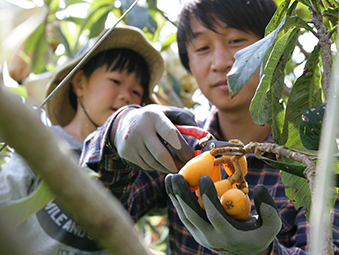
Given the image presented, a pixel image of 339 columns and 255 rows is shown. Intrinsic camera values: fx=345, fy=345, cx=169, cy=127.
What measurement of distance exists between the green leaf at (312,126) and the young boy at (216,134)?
0.46 ft

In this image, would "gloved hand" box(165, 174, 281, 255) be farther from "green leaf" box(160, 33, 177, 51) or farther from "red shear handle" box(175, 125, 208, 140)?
"green leaf" box(160, 33, 177, 51)

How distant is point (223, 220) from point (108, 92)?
3.14 ft

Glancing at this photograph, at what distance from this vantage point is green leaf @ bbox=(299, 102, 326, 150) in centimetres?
53

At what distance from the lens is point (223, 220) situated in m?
0.54

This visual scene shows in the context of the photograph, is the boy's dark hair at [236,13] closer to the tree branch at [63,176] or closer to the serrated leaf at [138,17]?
the serrated leaf at [138,17]

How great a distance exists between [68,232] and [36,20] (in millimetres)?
879

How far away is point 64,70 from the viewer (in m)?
1.39

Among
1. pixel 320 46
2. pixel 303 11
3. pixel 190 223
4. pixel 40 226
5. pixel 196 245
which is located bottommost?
pixel 40 226

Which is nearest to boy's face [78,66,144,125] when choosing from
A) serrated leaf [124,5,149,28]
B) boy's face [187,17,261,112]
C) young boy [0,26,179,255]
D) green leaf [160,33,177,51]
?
young boy [0,26,179,255]

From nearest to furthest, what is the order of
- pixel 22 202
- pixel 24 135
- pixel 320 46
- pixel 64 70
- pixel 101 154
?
pixel 24 135, pixel 22 202, pixel 320 46, pixel 101 154, pixel 64 70

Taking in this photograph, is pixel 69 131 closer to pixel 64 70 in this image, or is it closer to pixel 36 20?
pixel 64 70

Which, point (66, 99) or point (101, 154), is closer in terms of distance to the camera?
point (101, 154)

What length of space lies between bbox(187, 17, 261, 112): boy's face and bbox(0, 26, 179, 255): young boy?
324 mm

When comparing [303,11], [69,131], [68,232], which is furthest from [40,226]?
[303,11]
